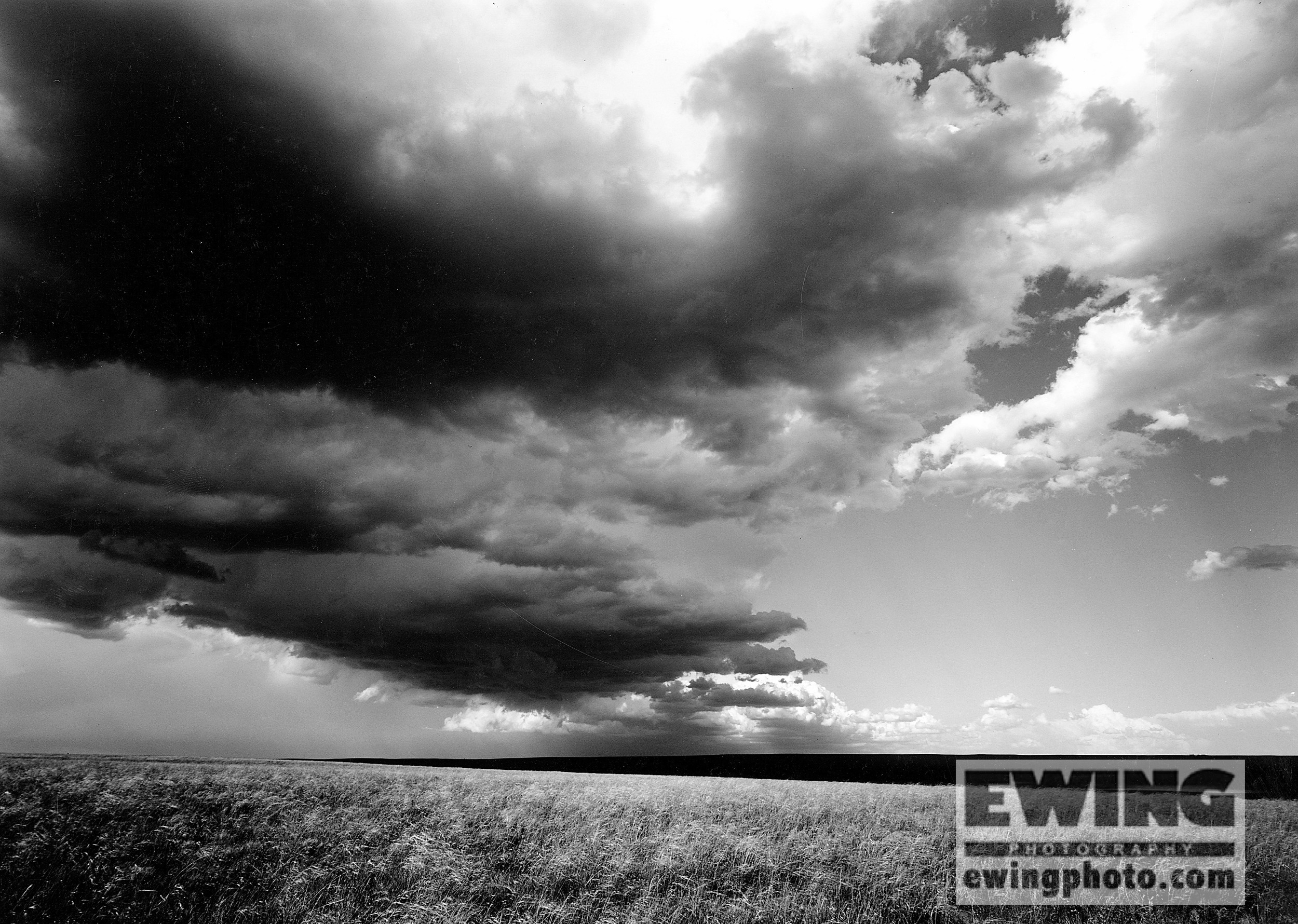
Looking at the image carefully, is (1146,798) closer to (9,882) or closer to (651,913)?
(651,913)

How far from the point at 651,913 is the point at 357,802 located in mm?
16645

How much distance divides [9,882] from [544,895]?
1398 centimetres

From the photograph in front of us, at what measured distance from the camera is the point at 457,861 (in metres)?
22.5

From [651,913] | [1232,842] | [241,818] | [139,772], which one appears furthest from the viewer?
[139,772]

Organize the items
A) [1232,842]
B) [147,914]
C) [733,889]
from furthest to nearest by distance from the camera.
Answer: [1232,842], [733,889], [147,914]

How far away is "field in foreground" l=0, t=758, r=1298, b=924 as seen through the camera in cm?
1953

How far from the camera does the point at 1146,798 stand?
141ft

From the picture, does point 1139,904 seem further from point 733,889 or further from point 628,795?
point 628,795

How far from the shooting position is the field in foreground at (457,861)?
19.5 m

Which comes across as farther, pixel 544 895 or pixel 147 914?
pixel 544 895

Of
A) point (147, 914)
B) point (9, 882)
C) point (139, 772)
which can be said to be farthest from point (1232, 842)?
point (139, 772)

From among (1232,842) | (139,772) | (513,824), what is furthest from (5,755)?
(1232,842)

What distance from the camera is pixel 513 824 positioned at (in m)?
27.0

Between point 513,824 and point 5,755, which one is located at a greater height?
point 513,824
